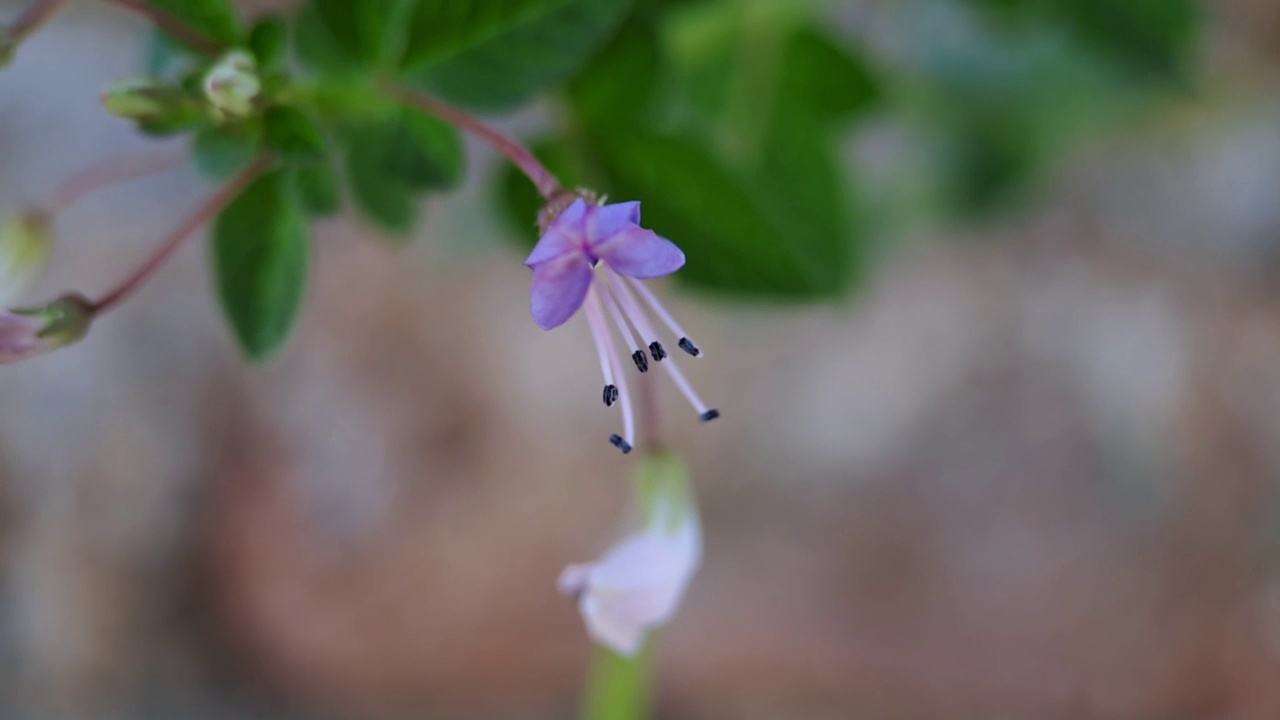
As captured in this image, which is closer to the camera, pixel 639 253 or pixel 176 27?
pixel 639 253

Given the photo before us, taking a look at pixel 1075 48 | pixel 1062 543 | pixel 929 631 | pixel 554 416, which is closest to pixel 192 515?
pixel 554 416

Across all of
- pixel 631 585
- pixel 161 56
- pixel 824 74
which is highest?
pixel 824 74

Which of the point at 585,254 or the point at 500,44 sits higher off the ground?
the point at 500,44

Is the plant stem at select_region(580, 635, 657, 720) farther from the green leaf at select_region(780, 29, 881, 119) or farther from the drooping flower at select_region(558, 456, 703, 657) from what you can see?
the green leaf at select_region(780, 29, 881, 119)

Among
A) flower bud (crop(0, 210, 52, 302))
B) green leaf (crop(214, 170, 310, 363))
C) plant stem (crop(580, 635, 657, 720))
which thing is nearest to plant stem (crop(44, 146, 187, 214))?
flower bud (crop(0, 210, 52, 302))

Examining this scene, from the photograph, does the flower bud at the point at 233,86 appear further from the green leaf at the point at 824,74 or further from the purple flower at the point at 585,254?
the green leaf at the point at 824,74

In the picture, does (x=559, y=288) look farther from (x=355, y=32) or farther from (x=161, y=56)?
(x=161, y=56)

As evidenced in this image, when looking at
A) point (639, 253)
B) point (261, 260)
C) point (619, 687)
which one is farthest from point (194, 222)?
point (619, 687)
